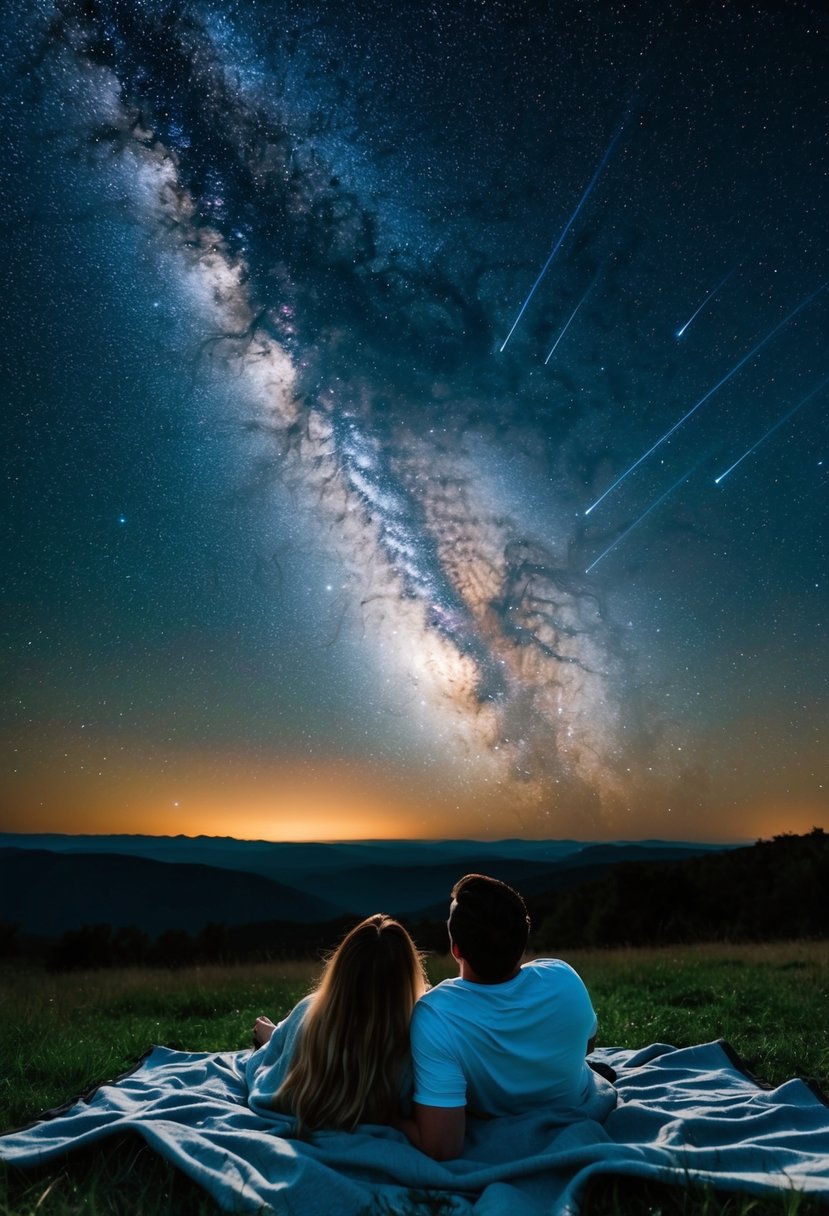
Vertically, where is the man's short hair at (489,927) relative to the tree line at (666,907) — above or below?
above

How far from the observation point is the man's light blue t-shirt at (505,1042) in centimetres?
379

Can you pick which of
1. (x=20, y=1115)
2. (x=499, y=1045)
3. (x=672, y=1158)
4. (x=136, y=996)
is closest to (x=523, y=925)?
(x=499, y=1045)

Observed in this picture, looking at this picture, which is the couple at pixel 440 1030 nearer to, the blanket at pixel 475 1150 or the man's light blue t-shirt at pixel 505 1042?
the man's light blue t-shirt at pixel 505 1042

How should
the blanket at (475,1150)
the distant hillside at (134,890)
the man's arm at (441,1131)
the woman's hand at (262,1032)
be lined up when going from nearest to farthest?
the blanket at (475,1150) < the man's arm at (441,1131) < the woman's hand at (262,1032) < the distant hillside at (134,890)

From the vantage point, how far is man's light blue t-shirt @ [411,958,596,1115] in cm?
379

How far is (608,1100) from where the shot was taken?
4438 millimetres

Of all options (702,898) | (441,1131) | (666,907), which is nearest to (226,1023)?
(441,1131)

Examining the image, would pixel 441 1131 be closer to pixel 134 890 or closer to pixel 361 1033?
pixel 361 1033

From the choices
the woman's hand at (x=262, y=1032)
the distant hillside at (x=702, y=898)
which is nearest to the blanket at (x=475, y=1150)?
the woman's hand at (x=262, y=1032)

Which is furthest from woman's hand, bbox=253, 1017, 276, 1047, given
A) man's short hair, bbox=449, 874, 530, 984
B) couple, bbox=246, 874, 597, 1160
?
man's short hair, bbox=449, 874, 530, 984

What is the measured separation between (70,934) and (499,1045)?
1011 inches

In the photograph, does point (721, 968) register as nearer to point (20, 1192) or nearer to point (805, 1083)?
point (805, 1083)

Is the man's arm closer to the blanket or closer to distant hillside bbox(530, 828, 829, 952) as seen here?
the blanket

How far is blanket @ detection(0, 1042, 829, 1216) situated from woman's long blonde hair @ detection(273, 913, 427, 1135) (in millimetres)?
128
